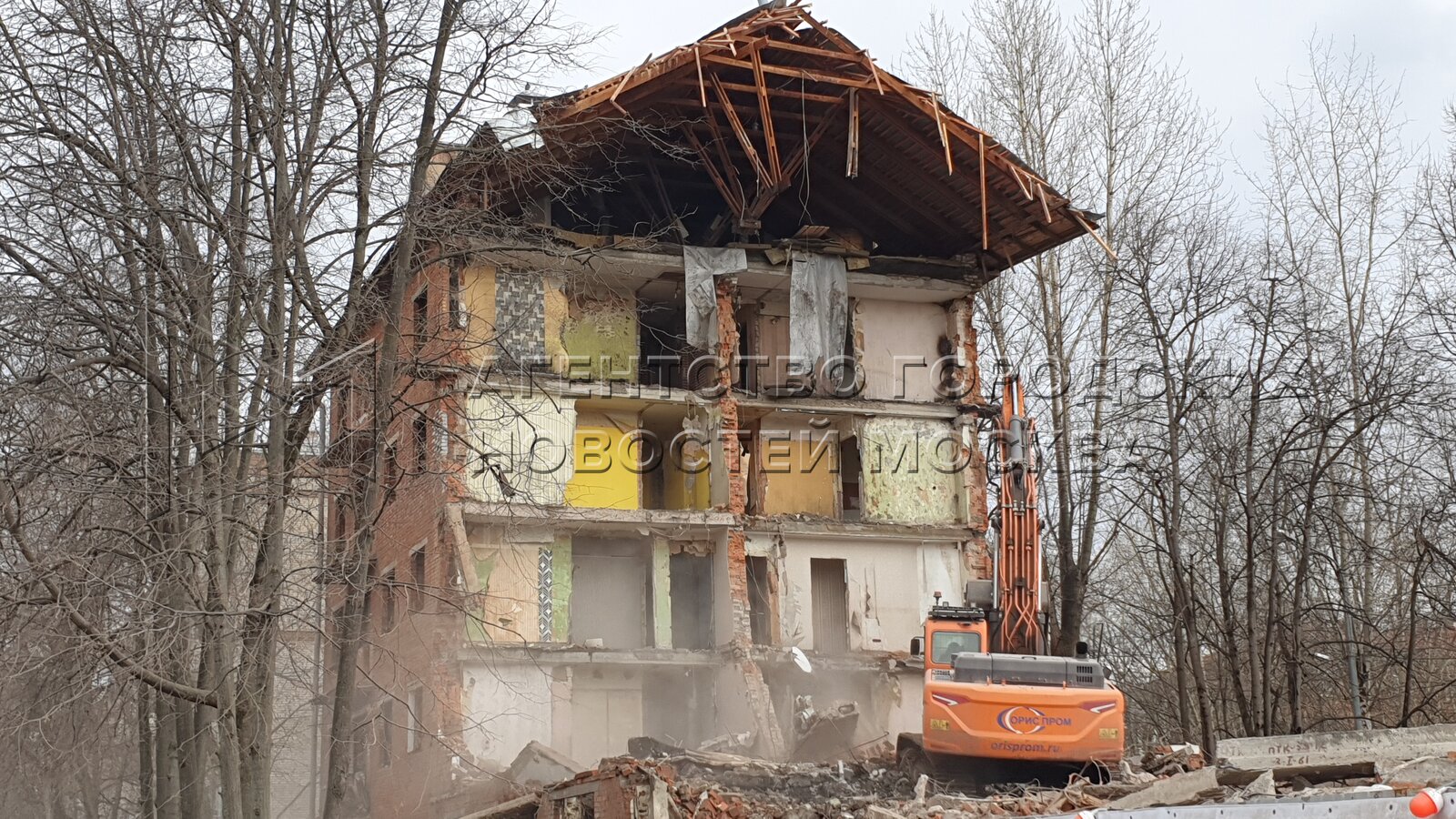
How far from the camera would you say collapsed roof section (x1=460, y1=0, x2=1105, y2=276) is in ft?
79.6

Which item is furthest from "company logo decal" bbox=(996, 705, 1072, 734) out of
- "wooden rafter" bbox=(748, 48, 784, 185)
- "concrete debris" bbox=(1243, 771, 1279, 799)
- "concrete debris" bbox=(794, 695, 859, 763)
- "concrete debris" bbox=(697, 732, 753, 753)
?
"wooden rafter" bbox=(748, 48, 784, 185)

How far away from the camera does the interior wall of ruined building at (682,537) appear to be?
81.3 feet

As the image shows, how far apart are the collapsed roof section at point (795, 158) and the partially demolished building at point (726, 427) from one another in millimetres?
63

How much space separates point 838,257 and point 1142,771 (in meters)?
11.8

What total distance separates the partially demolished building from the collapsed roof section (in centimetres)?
6

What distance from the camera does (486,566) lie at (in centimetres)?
2467

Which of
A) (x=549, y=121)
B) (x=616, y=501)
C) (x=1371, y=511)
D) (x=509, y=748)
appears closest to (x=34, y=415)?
(x=549, y=121)

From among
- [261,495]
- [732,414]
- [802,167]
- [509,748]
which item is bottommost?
[509,748]

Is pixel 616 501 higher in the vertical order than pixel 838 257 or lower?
lower

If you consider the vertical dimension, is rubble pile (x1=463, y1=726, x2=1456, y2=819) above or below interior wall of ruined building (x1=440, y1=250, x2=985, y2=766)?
below

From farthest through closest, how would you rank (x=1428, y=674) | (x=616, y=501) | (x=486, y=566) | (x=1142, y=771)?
(x=1428, y=674)
(x=616, y=501)
(x=486, y=566)
(x=1142, y=771)

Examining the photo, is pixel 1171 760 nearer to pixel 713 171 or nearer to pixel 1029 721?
pixel 1029 721

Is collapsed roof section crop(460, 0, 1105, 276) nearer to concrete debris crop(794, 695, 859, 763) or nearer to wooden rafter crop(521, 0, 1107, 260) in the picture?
wooden rafter crop(521, 0, 1107, 260)

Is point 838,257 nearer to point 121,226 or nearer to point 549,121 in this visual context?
point 549,121
